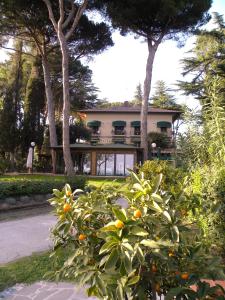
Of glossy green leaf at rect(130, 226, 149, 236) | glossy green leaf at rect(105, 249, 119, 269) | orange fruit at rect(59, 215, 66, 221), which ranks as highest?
glossy green leaf at rect(130, 226, 149, 236)

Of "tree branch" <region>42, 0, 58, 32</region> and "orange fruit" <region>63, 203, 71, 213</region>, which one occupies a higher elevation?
"tree branch" <region>42, 0, 58, 32</region>

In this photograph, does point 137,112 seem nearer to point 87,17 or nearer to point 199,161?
point 87,17

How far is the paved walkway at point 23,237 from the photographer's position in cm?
498

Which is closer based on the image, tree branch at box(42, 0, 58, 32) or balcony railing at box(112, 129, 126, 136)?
tree branch at box(42, 0, 58, 32)

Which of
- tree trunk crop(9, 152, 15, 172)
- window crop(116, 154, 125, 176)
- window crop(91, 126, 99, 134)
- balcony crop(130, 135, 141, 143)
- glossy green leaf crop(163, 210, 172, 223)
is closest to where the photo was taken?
glossy green leaf crop(163, 210, 172, 223)

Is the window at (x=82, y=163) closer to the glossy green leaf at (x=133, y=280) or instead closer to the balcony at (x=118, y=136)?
the balcony at (x=118, y=136)

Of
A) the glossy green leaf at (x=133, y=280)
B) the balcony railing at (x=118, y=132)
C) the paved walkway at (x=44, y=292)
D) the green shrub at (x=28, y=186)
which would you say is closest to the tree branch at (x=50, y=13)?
the green shrub at (x=28, y=186)

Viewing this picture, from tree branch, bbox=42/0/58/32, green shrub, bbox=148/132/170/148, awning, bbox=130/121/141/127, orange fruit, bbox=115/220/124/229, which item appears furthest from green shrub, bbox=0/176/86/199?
awning, bbox=130/121/141/127

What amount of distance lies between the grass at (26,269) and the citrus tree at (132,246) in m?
1.65

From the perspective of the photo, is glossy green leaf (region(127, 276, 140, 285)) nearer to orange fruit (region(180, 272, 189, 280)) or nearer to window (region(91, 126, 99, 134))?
orange fruit (region(180, 272, 189, 280))

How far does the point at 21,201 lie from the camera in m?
8.99

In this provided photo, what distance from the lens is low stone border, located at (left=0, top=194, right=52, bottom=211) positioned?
8438 millimetres

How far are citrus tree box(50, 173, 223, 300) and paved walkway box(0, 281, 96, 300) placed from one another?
1.43 metres

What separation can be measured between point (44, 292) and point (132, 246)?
2238mm
